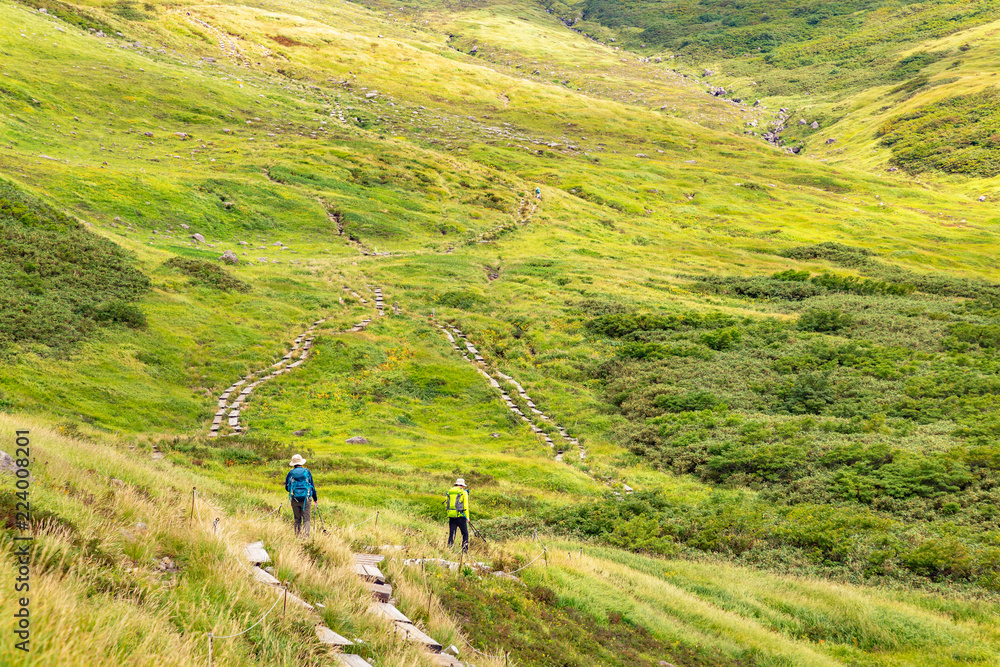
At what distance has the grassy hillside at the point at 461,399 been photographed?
34.6 feet

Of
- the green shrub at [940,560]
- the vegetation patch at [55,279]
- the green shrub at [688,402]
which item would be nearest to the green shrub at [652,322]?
the green shrub at [688,402]

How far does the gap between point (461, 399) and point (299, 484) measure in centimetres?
2355

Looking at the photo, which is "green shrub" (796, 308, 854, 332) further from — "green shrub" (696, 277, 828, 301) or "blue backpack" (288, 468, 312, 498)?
"blue backpack" (288, 468, 312, 498)

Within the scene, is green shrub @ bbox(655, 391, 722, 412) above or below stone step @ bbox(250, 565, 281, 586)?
below

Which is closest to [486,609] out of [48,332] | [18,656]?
[18,656]

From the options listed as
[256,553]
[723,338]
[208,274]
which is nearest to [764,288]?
[723,338]

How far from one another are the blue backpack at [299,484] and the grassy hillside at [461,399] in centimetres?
103

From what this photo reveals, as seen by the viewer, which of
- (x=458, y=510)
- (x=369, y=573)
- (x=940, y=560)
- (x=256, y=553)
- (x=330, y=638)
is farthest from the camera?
(x=940, y=560)

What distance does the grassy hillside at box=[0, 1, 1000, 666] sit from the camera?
34.6 ft

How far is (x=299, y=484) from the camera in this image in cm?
1393

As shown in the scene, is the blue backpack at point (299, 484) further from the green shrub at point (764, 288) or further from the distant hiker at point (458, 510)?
the green shrub at point (764, 288)

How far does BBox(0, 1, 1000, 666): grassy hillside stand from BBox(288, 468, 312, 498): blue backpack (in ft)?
3.39

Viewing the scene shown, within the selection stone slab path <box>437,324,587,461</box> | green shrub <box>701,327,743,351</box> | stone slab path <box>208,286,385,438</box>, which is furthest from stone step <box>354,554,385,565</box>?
green shrub <box>701,327,743,351</box>

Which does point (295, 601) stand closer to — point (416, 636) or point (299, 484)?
point (416, 636)
